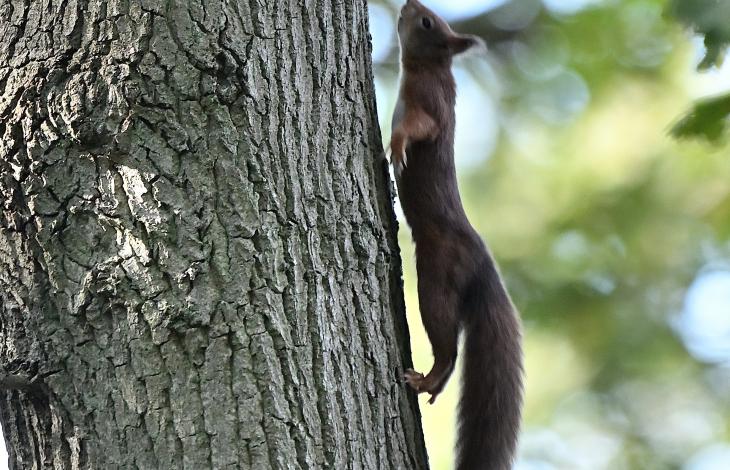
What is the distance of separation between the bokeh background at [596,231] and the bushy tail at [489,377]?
191 centimetres

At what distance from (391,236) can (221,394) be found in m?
0.57

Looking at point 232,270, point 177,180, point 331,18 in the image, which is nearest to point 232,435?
point 232,270

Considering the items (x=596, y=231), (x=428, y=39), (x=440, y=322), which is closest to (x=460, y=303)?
(x=440, y=322)

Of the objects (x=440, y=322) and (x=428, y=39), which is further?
(x=428, y=39)

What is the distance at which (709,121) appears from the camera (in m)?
1.50

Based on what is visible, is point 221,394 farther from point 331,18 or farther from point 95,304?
point 331,18

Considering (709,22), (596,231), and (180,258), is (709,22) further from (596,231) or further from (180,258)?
(596,231)

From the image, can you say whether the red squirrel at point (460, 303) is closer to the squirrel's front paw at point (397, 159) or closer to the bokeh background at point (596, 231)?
the squirrel's front paw at point (397, 159)

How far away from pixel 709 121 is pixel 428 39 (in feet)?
6.37

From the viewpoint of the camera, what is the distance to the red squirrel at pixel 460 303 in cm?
243

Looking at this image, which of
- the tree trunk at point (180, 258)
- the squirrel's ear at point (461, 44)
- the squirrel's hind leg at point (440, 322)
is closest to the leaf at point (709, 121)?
the tree trunk at point (180, 258)

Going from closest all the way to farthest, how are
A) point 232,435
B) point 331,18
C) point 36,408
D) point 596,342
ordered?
point 232,435 → point 36,408 → point 331,18 → point 596,342

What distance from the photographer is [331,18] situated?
84.2 inches

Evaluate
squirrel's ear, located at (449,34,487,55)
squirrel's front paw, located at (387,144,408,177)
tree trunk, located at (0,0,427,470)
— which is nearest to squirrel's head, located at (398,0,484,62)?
squirrel's ear, located at (449,34,487,55)
